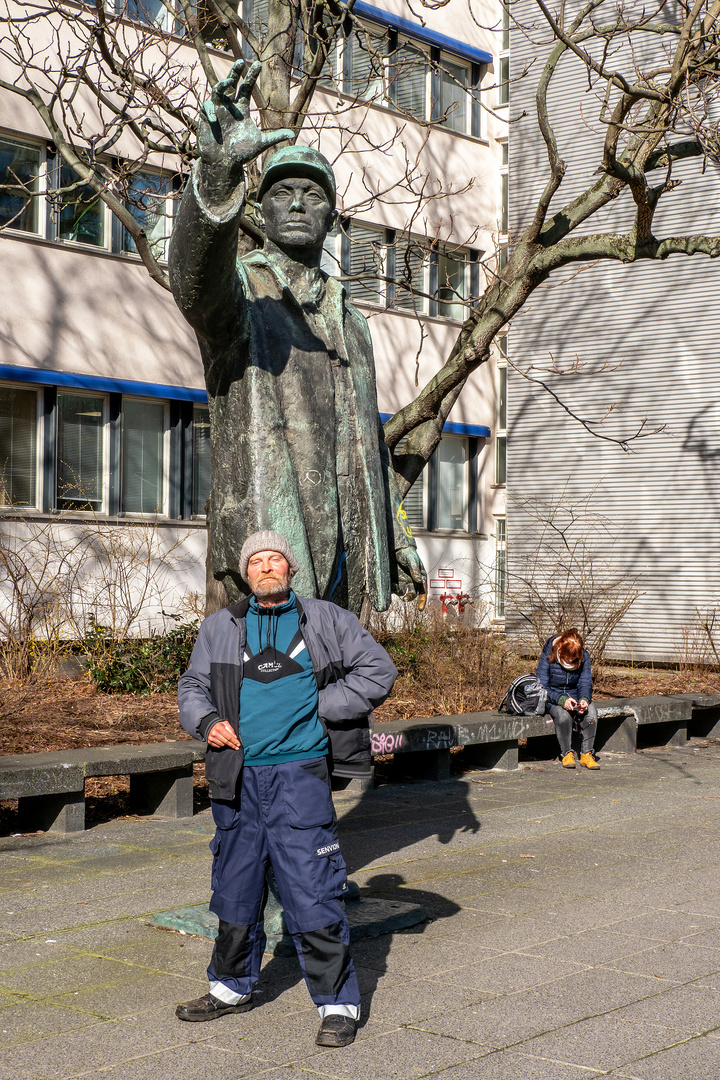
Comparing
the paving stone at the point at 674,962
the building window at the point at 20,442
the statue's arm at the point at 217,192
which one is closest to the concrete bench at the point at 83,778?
the paving stone at the point at 674,962

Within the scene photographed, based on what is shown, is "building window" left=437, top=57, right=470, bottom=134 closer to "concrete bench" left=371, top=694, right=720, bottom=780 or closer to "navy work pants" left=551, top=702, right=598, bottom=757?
"concrete bench" left=371, top=694, right=720, bottom=780

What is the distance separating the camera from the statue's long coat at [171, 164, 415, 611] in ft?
16.2

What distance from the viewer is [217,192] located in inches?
161

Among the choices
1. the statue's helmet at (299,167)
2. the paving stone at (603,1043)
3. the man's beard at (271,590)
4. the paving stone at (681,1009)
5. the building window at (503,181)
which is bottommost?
the paving stone at (681,1009)

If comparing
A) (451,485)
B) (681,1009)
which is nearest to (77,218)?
(451,485)

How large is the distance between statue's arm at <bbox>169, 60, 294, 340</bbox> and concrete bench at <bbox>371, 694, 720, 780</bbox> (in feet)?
12.6

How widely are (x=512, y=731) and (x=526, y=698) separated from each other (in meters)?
0.42

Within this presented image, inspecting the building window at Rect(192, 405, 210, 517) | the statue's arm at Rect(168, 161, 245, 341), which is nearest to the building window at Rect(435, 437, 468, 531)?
the building window at Rect(192, 405, 210, 517)

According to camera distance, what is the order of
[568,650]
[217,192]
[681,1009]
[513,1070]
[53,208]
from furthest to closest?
[53,208]
[568,650]
[681,1009]
[217,192]
[513,1070]

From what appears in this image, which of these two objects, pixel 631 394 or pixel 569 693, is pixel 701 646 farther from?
pixel 569 693

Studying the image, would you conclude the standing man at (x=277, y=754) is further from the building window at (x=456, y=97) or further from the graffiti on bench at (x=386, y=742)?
the building window at (x=456, y=97)

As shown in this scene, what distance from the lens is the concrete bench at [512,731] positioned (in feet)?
31.2

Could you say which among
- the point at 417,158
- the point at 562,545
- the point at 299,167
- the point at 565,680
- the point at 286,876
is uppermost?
the point at 417,158

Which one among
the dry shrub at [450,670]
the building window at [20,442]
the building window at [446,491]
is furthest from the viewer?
the building window at [446,491]
